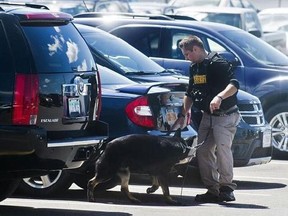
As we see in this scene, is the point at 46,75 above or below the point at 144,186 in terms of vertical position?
above

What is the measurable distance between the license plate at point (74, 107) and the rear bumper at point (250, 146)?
3.27 meters

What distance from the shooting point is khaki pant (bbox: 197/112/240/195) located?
10.7m

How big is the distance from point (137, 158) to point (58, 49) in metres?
1.50

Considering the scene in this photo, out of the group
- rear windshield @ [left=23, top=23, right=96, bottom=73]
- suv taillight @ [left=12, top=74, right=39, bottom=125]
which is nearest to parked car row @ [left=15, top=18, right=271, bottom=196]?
rear windshield @ [left=23, top=23, right=96, bottom=73]

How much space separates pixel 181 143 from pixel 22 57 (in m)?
2.18

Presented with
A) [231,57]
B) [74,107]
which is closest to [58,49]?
[74,107]

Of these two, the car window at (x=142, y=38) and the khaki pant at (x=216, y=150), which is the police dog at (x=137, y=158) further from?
the car window at (x=142, y=38)

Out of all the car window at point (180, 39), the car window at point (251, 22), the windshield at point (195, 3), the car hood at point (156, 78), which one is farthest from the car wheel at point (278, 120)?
the windshield at point (195, 3)

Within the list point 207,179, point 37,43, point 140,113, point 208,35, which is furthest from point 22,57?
point 208,35

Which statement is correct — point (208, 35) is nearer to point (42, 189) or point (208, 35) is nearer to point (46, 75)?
point (42, 189)

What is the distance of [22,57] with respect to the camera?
346 inches

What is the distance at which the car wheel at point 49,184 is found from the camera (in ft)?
34.9

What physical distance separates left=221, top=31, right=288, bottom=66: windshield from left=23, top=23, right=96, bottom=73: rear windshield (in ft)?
19.7

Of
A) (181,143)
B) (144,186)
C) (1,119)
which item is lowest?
(144,186)
